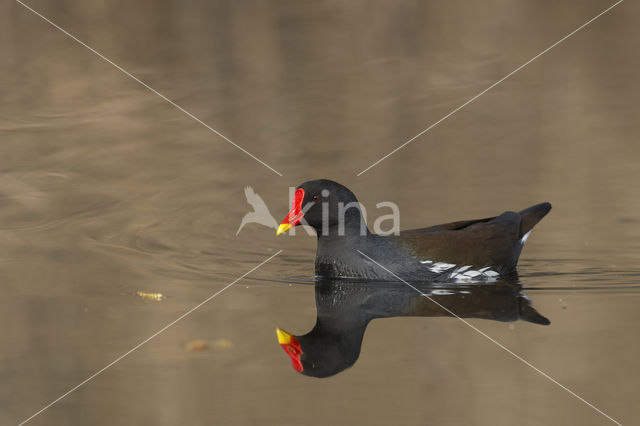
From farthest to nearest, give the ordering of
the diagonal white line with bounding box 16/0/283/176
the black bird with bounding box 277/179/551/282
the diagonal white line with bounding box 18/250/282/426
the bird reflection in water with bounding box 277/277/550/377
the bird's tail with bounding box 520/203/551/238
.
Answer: the diagonal white line with bounding box 16/0/283/176 → the bird's tail with bounding box 520/203/551/238 → the black bird with bounding box 277/179/551/282 → the bird reflection in water with bounding box 277/277/550/377 → the diagonal white line with bounding box 18/250/282/426

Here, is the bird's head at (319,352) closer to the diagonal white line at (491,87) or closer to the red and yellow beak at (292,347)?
the red and yellow beak at (292,347)

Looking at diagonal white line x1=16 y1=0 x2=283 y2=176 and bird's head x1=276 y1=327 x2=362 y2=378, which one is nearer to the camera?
bird's head x1=276 y1=327 x2=362 y2=378

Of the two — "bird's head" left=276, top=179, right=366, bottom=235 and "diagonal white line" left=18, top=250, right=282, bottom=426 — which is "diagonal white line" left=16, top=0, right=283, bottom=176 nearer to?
"bird's head" left=276, top=179, right=366, bottom=235

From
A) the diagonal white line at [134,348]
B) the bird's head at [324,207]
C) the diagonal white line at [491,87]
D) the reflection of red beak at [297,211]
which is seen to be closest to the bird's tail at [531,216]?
the bird's head at [324,207]

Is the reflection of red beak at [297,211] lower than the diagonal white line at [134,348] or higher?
higher

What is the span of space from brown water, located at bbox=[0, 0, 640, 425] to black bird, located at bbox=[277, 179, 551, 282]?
39 centimetres

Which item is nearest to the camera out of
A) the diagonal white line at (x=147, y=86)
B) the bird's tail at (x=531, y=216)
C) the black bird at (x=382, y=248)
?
the black bird at (x=382, y=248)

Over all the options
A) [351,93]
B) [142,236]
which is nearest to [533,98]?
[351,93]

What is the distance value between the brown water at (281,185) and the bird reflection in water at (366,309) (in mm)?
118

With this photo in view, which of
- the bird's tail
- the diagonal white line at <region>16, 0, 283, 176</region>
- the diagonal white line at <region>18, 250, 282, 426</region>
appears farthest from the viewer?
the diagonal white line at <region>16, 0, 283, 176</region>

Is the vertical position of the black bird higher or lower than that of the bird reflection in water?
higher

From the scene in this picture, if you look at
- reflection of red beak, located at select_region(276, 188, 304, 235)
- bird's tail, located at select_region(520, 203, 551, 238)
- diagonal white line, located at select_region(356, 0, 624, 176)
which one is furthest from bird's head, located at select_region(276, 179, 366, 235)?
diagonal white line, located at select_region(356, 0, 624, 176)

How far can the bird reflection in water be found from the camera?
17.0ft

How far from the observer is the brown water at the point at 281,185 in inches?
183
